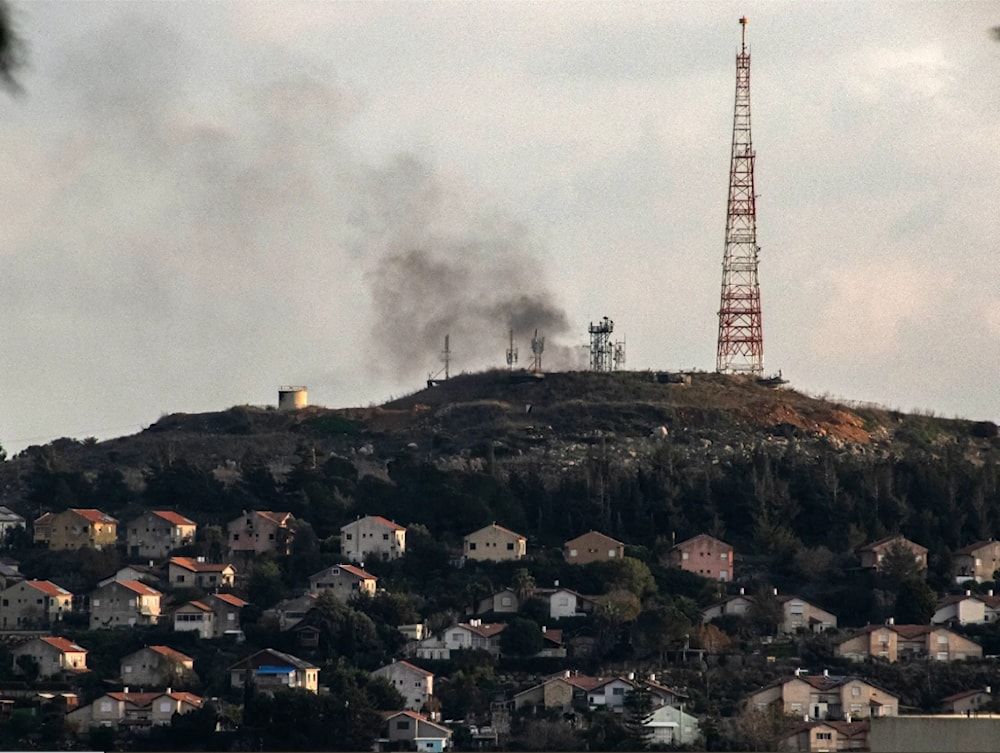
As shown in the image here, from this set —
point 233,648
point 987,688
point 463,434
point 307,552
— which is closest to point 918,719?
point 987,688

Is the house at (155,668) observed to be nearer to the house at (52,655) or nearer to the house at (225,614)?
the house at (52,655)

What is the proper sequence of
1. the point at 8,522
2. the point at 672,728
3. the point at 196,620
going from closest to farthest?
the point at 672,728, the point at 196,620, the point at 8,522

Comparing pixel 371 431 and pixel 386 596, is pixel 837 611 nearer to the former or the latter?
pixel 386 596

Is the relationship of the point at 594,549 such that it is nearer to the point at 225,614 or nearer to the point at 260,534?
the point at 260,534

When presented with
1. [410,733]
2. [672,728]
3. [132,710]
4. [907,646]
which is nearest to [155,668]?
[132,710]

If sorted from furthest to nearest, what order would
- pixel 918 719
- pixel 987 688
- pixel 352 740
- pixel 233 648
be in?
pixel 233 648 → pixel 987 688 → pixel 352 740 → pixel 918 719

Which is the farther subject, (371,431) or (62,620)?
A: (371,431)

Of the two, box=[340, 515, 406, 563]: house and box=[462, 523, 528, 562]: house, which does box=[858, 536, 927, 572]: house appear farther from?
box=[340, 515, 406, 563]: house

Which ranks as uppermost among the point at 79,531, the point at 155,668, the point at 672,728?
the point at 79,531
